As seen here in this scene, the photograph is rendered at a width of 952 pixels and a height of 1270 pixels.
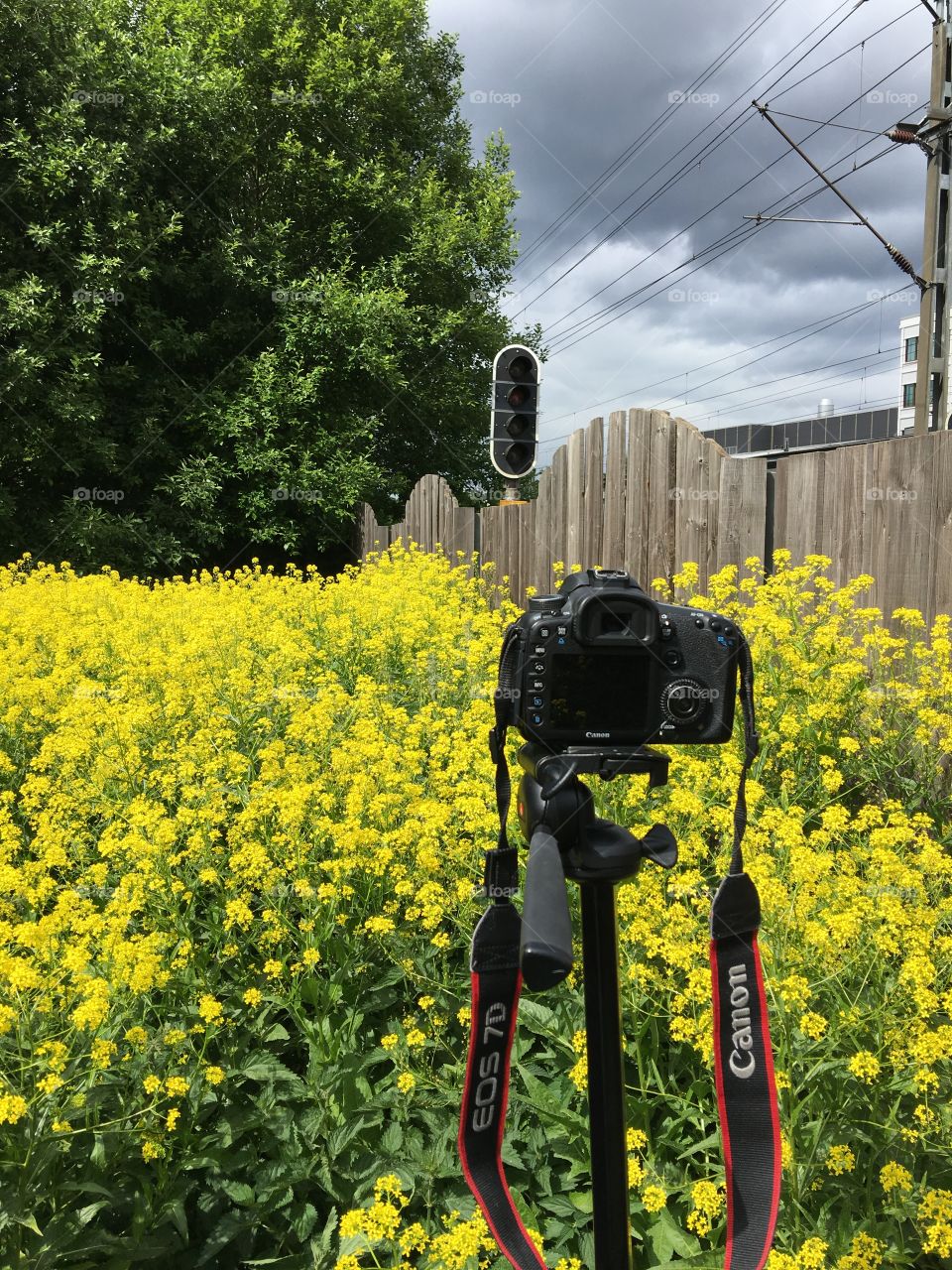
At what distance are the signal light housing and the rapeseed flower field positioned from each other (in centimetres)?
416

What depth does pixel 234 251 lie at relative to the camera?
489 inches

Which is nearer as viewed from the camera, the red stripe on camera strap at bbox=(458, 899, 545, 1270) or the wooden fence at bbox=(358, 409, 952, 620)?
the red stripe on camera strap at bbox=(458, 899, 545, 1270)

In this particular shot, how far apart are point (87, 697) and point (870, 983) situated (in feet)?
9.88

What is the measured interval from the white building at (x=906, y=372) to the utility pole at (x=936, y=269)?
900 inches

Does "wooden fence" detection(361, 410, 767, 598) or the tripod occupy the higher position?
"wooden fence" detection(361, 410, 767, 598)

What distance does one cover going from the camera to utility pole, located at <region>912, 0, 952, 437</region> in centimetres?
909

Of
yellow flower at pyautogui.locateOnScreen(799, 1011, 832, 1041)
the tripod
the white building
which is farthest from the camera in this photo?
the white building

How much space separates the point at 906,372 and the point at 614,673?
156 ft

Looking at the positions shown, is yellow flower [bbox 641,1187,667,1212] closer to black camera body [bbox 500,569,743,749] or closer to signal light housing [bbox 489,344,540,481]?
black camera body [bbox 500,569,743,749]

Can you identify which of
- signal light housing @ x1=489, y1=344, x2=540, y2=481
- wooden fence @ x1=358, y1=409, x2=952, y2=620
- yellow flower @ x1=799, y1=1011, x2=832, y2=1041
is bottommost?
yellow flower @ x1=799, y1=1011, x2=832, y2=1041

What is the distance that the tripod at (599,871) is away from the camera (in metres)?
0.84

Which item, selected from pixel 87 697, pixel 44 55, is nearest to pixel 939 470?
pixel 87 697

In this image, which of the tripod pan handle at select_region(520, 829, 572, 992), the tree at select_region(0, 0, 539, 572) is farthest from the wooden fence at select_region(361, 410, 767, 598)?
the tree at select_region(0, 0, 539, 572)

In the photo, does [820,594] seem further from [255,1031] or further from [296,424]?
[296,424]
